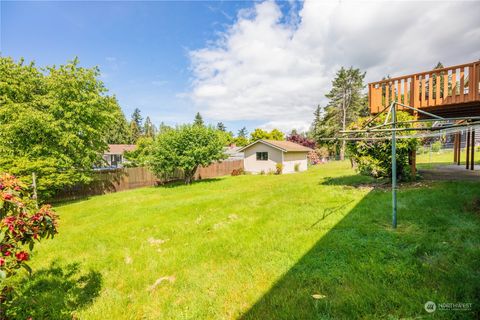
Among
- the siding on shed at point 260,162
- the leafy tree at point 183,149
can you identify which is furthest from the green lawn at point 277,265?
the siding on shed at point 260,162

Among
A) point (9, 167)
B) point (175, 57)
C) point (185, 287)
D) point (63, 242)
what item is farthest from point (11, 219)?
point (175, 57)

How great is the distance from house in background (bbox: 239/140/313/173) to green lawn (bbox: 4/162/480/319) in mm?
14276

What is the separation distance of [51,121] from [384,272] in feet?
49.3

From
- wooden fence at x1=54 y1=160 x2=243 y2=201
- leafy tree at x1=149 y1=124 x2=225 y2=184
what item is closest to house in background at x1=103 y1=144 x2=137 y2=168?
wooden fence at x1=54 y1=160 x2=243 y2=201

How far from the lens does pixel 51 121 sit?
36.7 ft

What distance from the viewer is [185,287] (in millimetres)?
3197

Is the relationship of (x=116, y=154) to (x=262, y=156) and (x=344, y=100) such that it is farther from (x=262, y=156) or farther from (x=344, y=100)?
(x=344, y=100)

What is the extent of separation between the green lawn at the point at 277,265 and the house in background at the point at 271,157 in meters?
14.3

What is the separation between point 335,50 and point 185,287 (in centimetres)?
1483

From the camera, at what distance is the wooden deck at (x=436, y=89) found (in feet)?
18.5

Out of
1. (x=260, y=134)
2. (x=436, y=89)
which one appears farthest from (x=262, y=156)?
(x=260, y=134)

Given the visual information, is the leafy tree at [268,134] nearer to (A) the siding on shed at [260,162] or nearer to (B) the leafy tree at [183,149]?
(A) the siding on shed at [260,162]

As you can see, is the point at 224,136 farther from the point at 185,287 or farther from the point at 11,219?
the point at 11,219

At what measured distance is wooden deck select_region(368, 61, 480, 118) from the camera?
5652mm
